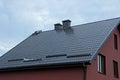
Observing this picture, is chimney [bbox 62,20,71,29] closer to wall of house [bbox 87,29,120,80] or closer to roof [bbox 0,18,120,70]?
roof [bbox 0,18,120,70]

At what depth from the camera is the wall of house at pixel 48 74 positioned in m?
16.7

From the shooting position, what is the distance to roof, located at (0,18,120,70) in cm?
1752

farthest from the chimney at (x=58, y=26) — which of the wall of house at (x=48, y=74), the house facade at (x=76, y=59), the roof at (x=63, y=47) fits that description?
the wall of house at (x=48, y=74)

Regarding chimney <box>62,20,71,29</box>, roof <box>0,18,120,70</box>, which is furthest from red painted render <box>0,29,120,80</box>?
chimney <box>62,20,71,29</box>

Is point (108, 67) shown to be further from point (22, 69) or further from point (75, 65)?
point (22, 69)

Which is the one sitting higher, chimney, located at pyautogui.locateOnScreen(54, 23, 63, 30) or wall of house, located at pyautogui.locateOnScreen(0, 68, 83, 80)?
chimney, located at pyautogui.locateOnScreen(54, 23, 63, 30)

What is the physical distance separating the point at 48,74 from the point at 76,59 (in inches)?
88.5

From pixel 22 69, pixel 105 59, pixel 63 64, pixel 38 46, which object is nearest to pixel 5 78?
pixel 22 69

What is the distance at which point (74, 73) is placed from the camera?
16.7m

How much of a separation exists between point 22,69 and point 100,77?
16.4ft

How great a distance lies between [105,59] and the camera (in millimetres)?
19594

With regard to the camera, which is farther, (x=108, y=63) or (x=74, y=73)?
(x=108, y=63)

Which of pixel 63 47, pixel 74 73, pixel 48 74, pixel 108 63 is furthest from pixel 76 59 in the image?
pixel 108 63

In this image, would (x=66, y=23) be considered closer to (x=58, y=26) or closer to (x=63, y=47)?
(x=58, y=26)
